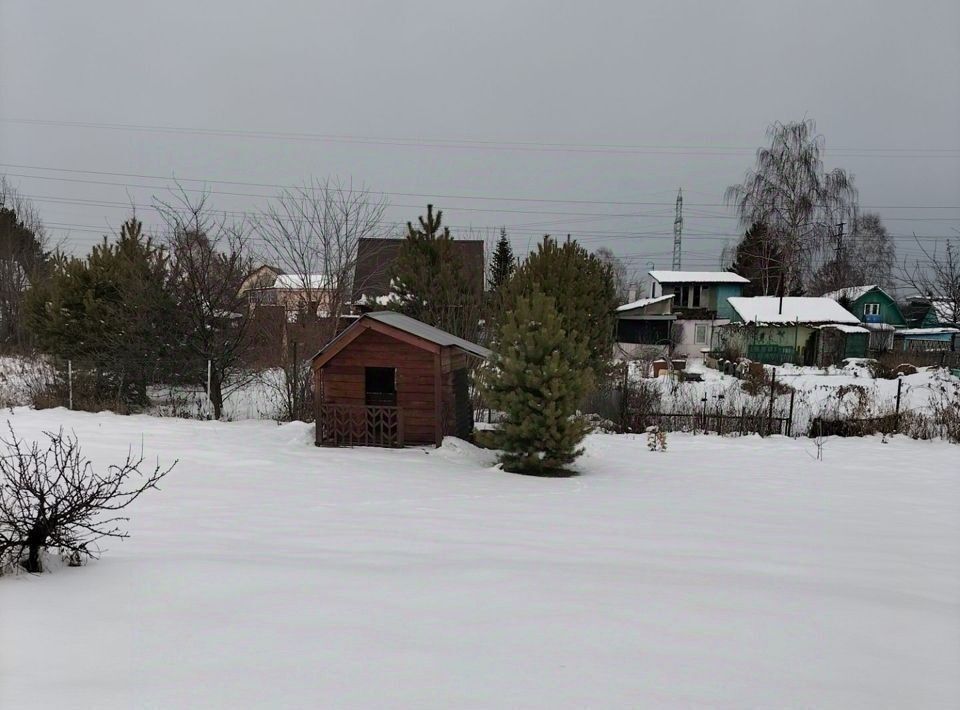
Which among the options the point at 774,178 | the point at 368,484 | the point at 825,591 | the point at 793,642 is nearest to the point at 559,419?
the point at 368,484

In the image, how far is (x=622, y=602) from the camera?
3.54 m

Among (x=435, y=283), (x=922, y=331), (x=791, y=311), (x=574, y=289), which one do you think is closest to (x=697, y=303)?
(x=791, y=311)

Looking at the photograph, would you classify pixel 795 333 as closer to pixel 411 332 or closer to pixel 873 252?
pixel 873 252

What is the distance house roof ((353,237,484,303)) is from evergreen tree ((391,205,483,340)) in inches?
18.7

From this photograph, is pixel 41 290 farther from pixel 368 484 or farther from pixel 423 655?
pixel 423 655

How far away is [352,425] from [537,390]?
4.09 meters

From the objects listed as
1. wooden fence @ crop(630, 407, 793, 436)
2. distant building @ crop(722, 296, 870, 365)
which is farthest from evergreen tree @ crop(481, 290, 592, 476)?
distant building @ crop(722, 296, 870, 365)

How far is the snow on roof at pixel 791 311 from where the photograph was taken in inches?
1299

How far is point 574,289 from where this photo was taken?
715 inches

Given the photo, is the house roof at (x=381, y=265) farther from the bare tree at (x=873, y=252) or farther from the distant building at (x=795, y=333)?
the bare tree at (x=873, y=252)

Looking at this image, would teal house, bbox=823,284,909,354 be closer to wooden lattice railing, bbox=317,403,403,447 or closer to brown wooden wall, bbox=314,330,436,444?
brown wooden wall, bbox=314,330,436,444

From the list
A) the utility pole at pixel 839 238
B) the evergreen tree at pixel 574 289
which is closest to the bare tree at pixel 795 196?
the utility pole at pixel 839 238

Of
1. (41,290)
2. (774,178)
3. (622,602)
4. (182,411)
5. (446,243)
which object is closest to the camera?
(622,602)

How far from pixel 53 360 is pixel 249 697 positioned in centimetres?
1690
